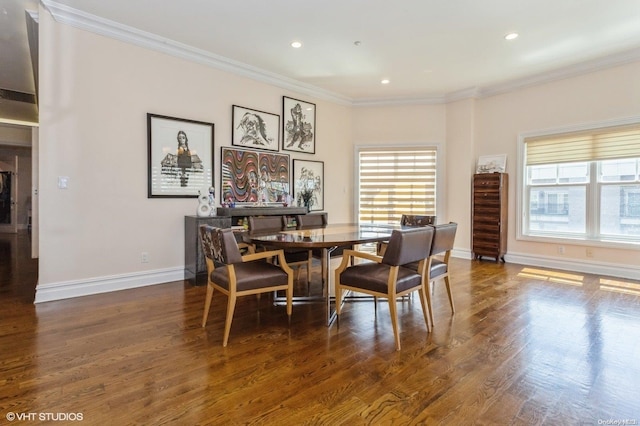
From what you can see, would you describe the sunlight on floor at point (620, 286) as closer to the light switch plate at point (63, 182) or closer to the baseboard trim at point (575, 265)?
the baseboard trim at point (575, 265)

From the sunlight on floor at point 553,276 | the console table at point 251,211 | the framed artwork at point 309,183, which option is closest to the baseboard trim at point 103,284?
the console table at point 251,211

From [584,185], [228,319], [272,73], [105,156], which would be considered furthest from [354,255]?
[584,185]

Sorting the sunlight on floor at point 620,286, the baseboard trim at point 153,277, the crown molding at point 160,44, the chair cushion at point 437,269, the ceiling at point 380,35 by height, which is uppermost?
the ceiling at point 380,35

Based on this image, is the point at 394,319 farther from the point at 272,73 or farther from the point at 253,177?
the point at 272,73

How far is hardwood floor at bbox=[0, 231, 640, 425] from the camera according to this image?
1.66 m

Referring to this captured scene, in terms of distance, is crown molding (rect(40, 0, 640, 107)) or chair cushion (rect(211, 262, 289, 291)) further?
crown molding (rect(40, 0, 640, 107))

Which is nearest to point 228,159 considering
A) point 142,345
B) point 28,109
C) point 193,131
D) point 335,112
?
point 193,131

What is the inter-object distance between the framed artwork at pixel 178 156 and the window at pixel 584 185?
504 cm

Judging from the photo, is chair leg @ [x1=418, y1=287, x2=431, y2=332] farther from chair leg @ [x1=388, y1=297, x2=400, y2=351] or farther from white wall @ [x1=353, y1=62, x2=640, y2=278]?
white wall @ [x1=353, y1=62, x2=640, y2=278]

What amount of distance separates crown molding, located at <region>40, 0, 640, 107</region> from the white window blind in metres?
0.88

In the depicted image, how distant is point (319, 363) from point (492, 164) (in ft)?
16.5

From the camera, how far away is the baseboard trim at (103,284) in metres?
3.39

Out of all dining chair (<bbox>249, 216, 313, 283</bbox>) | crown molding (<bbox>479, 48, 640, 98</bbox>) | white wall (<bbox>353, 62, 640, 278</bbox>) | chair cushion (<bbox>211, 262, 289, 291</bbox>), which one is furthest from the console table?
crown molding (<bbox>479, 48, 640, 98</bbox>)

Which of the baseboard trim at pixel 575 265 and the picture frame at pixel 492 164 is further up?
the picture frame at pixel 492 164
